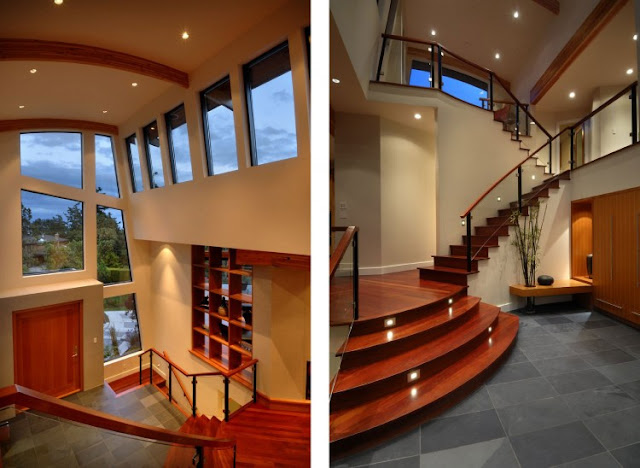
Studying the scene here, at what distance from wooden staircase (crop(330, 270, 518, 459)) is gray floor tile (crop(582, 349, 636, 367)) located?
144 millimetres

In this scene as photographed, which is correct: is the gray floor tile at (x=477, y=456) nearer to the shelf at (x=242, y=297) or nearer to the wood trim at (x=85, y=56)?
the shelf at (x=242, y=297)

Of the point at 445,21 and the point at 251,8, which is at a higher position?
the point at 251,8

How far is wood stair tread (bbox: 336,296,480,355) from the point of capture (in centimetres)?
82

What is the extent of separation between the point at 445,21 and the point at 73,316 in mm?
1385

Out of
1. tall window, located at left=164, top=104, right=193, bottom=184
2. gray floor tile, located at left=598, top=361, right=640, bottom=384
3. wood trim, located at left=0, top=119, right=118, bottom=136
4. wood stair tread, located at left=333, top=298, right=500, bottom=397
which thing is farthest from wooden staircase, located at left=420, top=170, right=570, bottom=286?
wood trim, located at left=0, top=119, right=118, bottom=136

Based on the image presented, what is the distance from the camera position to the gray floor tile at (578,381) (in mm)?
655

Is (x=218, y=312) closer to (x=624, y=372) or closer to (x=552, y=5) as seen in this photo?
(x=624, y=372)

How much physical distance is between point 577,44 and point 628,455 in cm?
83

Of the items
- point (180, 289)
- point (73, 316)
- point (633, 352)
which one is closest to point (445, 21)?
point (633, 352)

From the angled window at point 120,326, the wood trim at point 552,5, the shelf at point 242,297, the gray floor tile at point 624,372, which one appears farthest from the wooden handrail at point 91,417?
the wood trim at point 552,5

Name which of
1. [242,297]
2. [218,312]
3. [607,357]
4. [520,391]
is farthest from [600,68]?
[218,312]

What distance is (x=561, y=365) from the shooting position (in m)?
0.70

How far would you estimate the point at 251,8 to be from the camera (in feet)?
3.95

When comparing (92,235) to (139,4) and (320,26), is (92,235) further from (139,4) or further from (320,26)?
(320,26)
